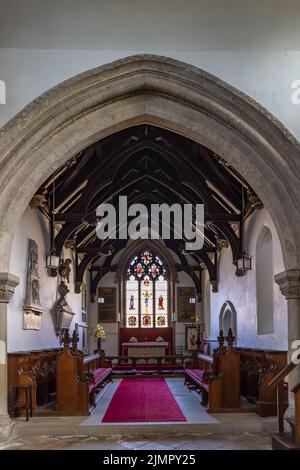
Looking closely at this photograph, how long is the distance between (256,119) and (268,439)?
335 centimetres

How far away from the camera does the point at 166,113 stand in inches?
267

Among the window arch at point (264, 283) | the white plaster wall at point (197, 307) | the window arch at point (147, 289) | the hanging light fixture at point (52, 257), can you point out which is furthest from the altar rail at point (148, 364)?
the window arch at point (264, 283)

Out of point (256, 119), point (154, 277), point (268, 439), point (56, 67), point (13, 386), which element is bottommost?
point (268, 439)

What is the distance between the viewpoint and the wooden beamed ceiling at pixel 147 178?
9.45 meters

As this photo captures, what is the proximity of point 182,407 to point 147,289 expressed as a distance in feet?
32.4

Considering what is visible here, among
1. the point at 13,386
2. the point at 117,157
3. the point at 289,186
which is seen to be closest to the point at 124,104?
the point at 289,186

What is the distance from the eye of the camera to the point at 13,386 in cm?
732

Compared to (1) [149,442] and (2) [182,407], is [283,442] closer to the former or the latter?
(1) [149,442]

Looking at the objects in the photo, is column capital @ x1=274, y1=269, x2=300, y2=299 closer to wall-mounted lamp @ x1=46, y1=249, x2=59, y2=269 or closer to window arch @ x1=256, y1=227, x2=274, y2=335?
window arch @ x1=256, y1=227, x2=274, y2=335

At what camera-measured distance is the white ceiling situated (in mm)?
5668

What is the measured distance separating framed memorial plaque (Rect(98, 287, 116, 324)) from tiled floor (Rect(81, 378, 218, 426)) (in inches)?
228

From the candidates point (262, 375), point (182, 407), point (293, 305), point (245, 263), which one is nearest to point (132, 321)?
point (245, 263)

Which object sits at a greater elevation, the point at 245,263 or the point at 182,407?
the point at 245,263

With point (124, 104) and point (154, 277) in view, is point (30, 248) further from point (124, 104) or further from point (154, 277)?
point (154, 277)
